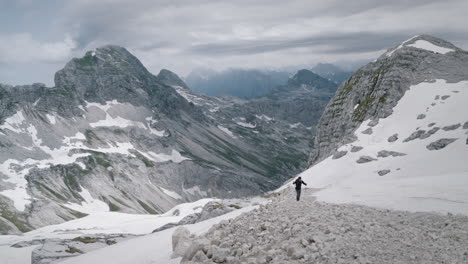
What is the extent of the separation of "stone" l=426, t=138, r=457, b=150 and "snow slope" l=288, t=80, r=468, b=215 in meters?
0.65

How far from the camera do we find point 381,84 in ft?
287

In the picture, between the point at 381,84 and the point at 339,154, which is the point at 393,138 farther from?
the point at 381,84

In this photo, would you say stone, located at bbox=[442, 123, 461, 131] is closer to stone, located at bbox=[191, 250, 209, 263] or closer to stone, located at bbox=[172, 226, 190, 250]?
stone, located at bbox=[172, 226, 190, 250]

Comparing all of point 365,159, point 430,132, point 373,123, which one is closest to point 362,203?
point 365,159

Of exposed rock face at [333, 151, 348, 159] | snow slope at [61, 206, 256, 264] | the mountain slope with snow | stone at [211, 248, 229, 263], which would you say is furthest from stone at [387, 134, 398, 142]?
stone at [211, 248, 229, 263]

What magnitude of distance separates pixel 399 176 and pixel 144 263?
124ft

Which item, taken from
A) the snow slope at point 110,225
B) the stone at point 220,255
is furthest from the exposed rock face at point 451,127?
the stone at point 220,255

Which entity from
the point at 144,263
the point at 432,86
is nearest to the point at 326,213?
the point at 144,263

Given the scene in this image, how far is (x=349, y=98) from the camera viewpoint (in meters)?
99.4

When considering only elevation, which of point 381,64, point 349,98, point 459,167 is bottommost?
point 459,167

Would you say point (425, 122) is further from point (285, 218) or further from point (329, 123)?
point (285, 218)

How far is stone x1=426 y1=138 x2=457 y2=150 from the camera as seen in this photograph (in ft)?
180

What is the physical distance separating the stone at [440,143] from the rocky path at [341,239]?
3888 centimetres

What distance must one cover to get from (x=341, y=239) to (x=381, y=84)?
80056 millimetres
